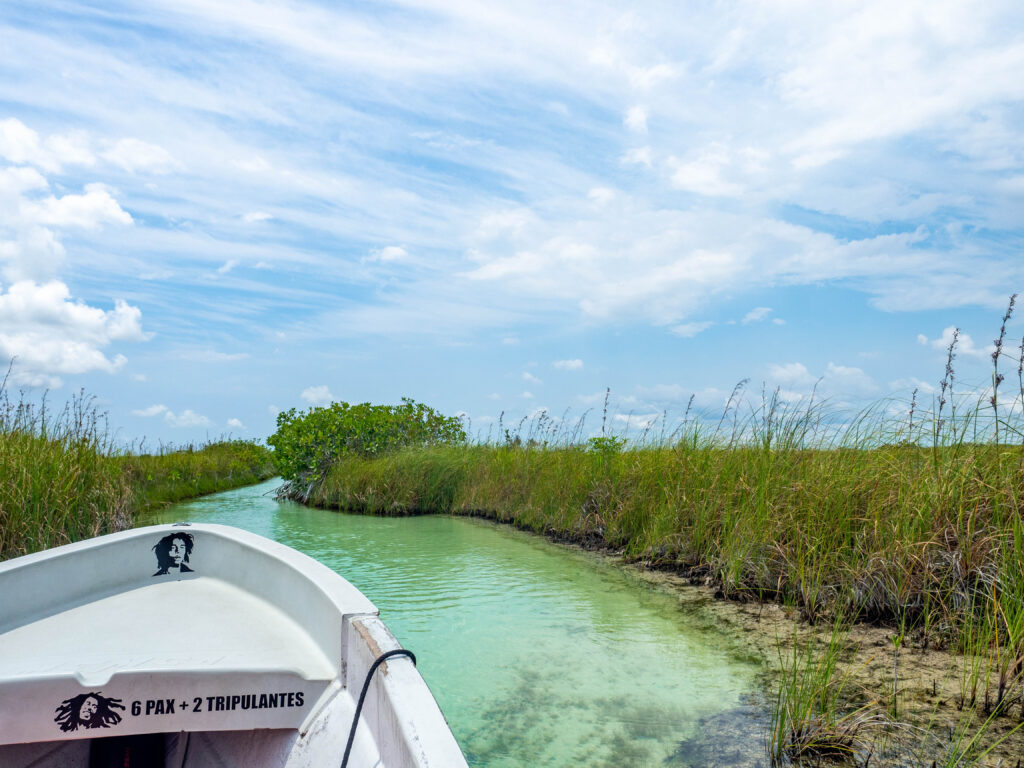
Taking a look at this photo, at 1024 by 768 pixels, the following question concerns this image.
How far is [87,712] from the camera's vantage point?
2299mm

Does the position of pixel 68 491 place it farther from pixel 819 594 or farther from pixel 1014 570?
pixel 1014 570

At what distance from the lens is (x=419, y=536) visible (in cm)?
899

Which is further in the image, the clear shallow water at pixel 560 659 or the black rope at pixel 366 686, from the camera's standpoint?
the clear shallow water at pixel 560 659

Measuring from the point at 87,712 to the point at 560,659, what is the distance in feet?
8.56

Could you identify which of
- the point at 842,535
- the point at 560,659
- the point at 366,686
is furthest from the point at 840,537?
the point at 366,686

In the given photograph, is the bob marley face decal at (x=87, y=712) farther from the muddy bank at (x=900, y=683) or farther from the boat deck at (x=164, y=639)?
the muddy bank at (x=900, y=683)

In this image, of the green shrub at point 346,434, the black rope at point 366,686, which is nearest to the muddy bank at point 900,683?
the black rope at point 366,686

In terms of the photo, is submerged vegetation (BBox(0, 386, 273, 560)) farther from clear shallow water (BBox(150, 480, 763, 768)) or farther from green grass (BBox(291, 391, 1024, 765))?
green grass (BBox(291, 391, 1024, 765))

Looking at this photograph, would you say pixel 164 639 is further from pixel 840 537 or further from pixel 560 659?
pixel 840 537

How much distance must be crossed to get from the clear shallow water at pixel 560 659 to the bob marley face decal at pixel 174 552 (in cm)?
153

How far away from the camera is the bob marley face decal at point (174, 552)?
160 inches

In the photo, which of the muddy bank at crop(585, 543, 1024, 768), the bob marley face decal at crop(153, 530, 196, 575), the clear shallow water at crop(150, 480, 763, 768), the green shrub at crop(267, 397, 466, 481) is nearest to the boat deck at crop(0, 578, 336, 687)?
the bob marley face decal at crop(153, 530, 196, 575)

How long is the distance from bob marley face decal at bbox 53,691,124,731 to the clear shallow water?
147 centimetres

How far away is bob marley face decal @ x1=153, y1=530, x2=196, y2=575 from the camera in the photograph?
4066 mm
